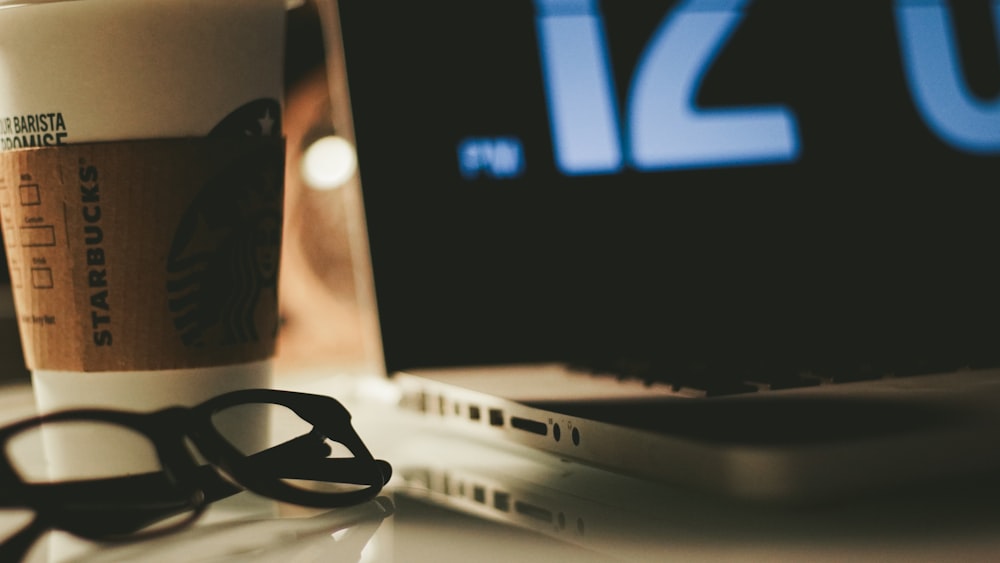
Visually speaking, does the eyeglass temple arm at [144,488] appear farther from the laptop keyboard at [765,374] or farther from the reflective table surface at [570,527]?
the laptop keyboard at [765,374]

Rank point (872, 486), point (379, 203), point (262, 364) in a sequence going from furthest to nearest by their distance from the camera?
point (379, 203), point (262, 364), point (872, 486)

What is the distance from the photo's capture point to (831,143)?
28.6 inches

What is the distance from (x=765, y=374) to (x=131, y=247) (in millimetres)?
295

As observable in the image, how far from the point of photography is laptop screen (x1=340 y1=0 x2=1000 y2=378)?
25.4 inches

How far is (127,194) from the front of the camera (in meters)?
0.37

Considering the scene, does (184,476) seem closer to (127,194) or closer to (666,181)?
(127,194)

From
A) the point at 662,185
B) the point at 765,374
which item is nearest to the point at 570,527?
the point at 765,374

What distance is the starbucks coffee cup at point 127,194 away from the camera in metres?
0.37

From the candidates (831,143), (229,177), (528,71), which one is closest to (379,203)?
(528,71)

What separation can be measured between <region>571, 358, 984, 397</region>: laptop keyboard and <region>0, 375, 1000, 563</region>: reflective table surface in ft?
0.19

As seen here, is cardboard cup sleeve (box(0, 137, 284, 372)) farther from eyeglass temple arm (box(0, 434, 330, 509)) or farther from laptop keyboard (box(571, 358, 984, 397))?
laptop keyboard (box(571, 358, 984, 397))

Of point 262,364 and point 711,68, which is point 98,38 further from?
point 711,68

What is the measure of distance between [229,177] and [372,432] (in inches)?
8.1

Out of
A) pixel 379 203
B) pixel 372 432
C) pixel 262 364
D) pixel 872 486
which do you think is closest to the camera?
pixel 872 486
